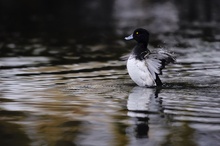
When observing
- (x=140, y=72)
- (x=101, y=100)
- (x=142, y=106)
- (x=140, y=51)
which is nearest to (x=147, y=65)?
(x=140, y=72)

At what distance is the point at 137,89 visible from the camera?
1280cm

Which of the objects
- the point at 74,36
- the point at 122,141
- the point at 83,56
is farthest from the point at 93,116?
the point at 74,36

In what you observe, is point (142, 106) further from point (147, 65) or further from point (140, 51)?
point (140, 51)

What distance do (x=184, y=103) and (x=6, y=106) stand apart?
2.98 meters

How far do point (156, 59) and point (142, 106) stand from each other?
2331 millimetres

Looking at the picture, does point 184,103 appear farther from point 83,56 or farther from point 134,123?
point 83,56

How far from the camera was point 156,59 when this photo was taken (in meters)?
12.8

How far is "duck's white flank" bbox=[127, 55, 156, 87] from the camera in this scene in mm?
12648

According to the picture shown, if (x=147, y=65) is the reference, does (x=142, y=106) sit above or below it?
below

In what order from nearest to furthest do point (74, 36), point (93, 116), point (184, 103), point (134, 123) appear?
point (134, 123)
point (93, 116)
point (184, 103)
point (74, 36)

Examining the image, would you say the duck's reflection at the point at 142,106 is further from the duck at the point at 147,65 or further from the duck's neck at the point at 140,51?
the duck's neck at the point at 140,51

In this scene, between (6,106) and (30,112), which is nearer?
(30,112)

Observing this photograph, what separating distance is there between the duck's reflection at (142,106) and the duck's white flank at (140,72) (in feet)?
0.54

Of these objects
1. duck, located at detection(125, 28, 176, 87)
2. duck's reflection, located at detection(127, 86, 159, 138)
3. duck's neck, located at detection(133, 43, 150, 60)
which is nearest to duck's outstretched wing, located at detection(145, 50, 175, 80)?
duck, located at detection(125, 28, 176, 87)
